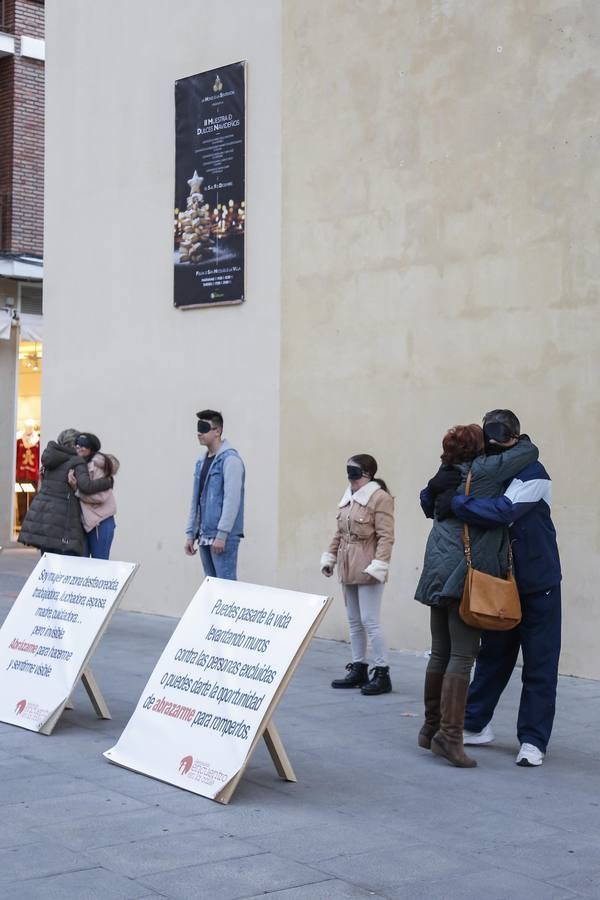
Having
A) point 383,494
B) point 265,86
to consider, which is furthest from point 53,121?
point 383,494

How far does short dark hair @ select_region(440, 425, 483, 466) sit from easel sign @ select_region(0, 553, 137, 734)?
205 cm

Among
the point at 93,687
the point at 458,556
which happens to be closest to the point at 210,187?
the point at 93,687

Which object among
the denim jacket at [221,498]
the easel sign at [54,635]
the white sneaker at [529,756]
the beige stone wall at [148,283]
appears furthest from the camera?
the beige stone wall at [148,283]

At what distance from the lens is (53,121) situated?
1451 cm

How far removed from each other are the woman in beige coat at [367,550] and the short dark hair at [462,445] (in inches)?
74.7

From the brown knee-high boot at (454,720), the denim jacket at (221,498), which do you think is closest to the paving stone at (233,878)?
the brown knee-high boot at (454,720)

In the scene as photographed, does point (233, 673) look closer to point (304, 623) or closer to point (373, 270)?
point (304, 623)

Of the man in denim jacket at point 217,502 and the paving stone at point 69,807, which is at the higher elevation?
the man in denim jacket at point 217,502

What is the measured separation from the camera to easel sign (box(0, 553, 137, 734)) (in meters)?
7.38

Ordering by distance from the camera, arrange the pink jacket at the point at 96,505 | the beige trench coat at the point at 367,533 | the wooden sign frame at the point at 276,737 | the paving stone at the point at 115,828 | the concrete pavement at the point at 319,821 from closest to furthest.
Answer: the concrete pavement at the point at 319,821, the paving stone at the point at 115,828, the wooden sign frame at the point at 276,737, the beige trench coat at the point at 367,533, the pink jacket at the point at 96,505

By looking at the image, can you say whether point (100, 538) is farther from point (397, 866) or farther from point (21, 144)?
point (21, 144)

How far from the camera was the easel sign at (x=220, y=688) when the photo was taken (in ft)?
19.6

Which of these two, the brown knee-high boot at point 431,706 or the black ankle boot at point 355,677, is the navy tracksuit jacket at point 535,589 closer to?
the brown knee-high boot at point 431,706

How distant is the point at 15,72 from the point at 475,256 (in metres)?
12.9
